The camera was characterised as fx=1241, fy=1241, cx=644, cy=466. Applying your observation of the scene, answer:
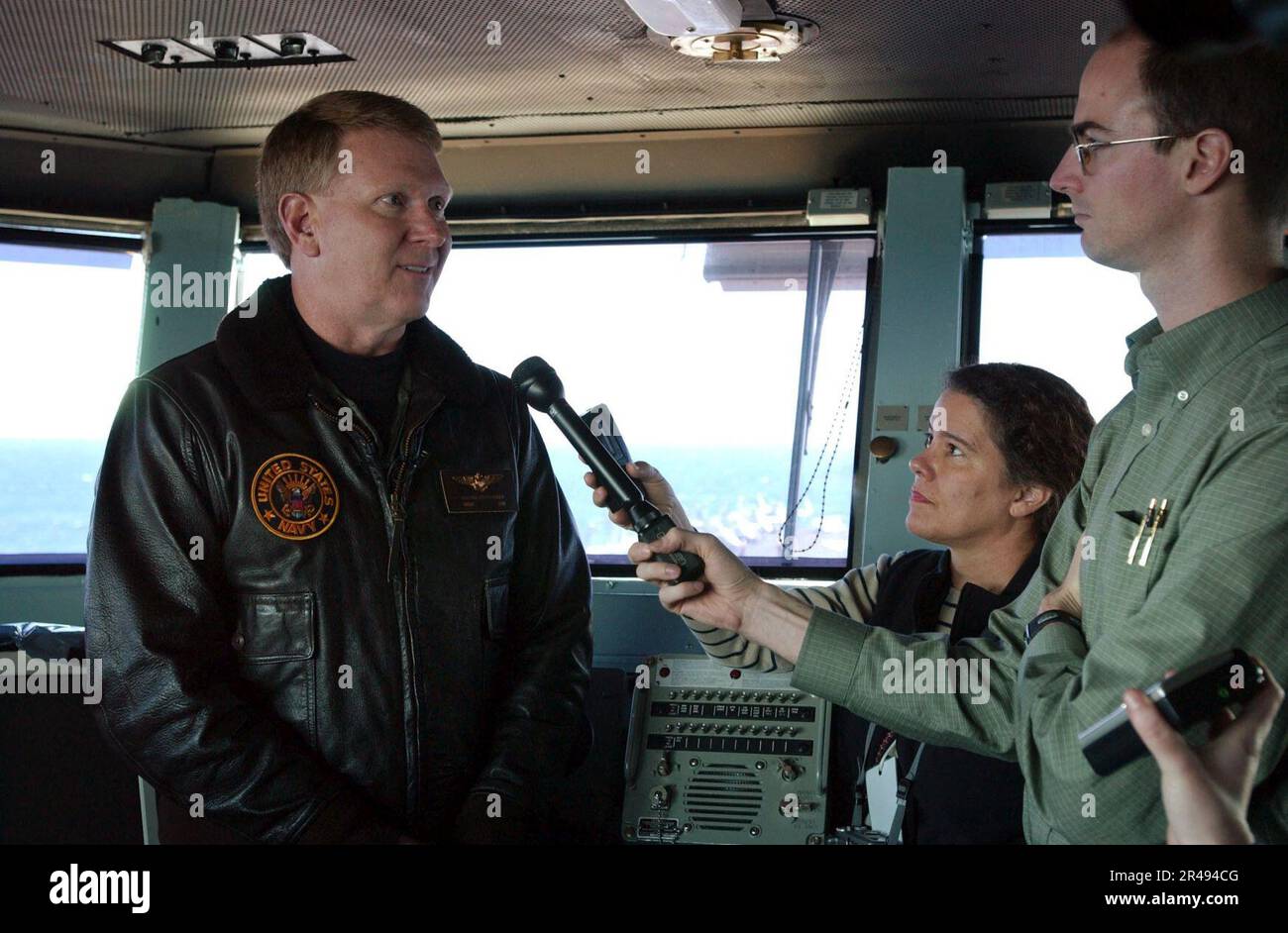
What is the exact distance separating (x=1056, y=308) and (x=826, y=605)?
4.70 feet

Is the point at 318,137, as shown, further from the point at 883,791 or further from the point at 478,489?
the point at 883,791

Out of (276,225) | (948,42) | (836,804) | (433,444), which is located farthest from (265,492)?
(948,42)

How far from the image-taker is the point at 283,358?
6.59 ft

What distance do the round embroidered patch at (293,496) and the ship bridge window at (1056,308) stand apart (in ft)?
7.58

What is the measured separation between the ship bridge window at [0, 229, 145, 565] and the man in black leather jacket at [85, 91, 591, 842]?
229cm

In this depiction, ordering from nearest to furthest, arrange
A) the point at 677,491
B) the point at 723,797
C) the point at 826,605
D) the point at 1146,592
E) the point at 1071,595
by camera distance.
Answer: the point at 1146,592 → the point at 1071,595 → the point at 826,605 → the point at 723,797 → the point at 677,491

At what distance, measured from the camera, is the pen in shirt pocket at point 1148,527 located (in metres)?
1.36

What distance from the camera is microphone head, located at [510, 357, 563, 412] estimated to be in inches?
78.4

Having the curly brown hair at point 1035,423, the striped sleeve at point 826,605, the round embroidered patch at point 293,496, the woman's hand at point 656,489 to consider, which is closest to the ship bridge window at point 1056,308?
the curly brown hair at point 1035,423

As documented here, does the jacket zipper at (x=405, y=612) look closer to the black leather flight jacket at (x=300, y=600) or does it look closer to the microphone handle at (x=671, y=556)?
the black leather flight jacket at (x=300, y=600)

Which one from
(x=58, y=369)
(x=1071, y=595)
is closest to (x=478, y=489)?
(x=1071, y=595)
